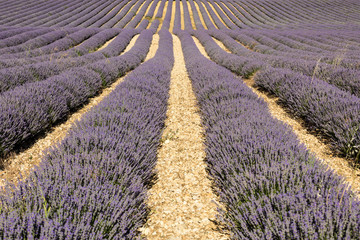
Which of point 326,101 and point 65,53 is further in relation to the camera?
point 65,53

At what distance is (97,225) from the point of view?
1438mm

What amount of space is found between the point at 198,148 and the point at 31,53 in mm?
11394

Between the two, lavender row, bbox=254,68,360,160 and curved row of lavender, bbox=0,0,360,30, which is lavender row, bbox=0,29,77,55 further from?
lavender row, bbox=254,68,360,160

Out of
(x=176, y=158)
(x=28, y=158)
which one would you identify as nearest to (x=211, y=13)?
(x=176, y=158)

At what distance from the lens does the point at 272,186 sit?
1727 millimetres

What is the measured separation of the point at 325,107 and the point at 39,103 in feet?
17.1

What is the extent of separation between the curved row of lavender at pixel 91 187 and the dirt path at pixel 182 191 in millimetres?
202

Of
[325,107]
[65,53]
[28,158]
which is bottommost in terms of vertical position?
[28,158]

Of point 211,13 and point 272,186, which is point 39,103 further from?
point 211,13

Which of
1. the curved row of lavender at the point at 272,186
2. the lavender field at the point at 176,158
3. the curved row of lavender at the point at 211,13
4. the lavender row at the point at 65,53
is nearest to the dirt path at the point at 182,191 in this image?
the lavender field at the point at 176,158

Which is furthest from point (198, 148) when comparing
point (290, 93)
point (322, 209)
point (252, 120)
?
point (290, 93)

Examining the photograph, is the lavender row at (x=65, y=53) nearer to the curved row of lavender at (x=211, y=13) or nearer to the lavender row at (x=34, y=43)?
the lavender row at (x=34, y=43)

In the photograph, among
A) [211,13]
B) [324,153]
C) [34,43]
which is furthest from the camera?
[211,13]

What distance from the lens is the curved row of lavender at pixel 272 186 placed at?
1.35 metres
